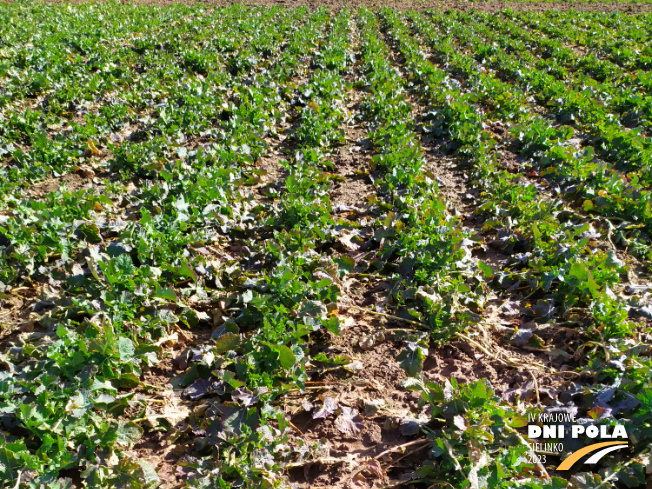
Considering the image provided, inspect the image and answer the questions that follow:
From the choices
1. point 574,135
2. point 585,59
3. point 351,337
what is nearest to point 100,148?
point 351,337

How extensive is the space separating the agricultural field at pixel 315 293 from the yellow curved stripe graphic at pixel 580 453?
0.11ft

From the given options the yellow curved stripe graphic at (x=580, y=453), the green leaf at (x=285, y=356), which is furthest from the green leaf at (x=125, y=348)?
the yellow curved stripe graphic at (x=580, y=453)

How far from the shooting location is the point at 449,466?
2.52 meters

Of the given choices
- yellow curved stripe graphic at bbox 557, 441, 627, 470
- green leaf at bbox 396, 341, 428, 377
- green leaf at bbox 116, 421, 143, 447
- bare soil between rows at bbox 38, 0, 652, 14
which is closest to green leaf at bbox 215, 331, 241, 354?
green leaf at bbox 116, 421, 143, 447

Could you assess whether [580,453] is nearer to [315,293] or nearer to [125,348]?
[315,293]

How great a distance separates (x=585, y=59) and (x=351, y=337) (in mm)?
13413

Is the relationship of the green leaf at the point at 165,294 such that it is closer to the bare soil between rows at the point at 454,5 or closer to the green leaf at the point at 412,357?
the green leaf at the point at 412,357

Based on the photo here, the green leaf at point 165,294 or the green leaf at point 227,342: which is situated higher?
the green leaf at point 165,294

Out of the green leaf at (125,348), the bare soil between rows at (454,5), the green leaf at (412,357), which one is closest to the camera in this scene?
the green leaf at (125,348)

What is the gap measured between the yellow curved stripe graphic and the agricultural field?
0.11ft

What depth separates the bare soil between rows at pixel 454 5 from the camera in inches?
879

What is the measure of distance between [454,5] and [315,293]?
1012 inches

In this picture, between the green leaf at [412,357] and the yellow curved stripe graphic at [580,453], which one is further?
the green leaf at [412,357]

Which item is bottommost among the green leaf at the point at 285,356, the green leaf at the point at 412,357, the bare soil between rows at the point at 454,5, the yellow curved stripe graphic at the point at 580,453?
the yellow curved stripe graphic at the point at 580,453
